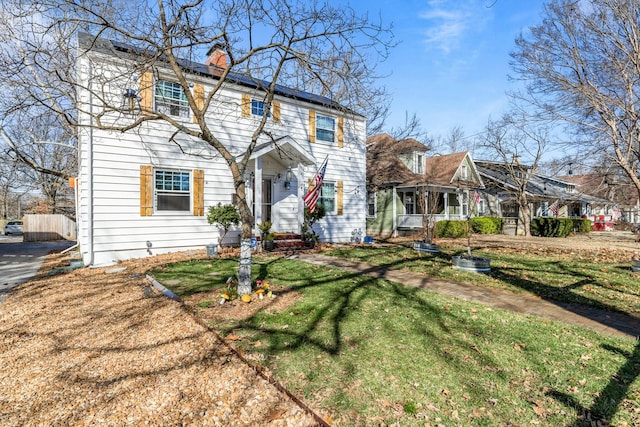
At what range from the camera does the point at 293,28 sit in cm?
598

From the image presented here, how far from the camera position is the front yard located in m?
2.66

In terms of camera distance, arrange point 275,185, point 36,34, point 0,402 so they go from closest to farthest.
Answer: point 0,402
point 36,34
point 275,185

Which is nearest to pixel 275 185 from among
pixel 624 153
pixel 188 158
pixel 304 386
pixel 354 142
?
pixel 188 158

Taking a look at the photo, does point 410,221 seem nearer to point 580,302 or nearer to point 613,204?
point 580,302

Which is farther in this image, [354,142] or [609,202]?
[609,202]

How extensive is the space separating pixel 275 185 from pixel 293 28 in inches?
273

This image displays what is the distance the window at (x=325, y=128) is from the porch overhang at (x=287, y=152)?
81.7 inches

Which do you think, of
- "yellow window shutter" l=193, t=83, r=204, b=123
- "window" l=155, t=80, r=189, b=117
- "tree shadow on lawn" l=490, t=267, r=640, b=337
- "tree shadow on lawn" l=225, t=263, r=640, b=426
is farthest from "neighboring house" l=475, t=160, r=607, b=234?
"tree shadow on lawn" l=225, t=263, r=640, b=426

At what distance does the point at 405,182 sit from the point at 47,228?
24.8 metres

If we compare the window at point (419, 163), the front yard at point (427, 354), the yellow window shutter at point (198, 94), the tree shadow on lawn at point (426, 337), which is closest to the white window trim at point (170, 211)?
the yellow window shutter at point (198, 94)

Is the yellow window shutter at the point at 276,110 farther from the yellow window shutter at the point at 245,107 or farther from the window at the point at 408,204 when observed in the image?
the window at the point at 408,204

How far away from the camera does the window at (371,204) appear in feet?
68.7

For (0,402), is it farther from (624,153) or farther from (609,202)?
(609,202)

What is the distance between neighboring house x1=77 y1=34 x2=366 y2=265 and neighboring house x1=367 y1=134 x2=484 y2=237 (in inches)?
269
